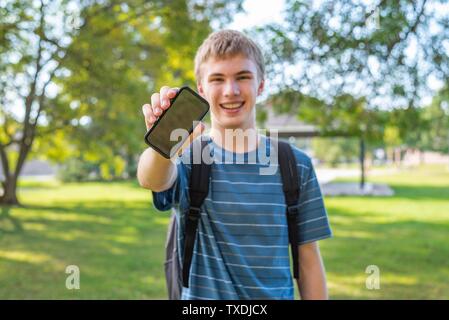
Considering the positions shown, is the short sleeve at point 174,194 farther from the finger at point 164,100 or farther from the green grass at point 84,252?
the green grass at point 84,252

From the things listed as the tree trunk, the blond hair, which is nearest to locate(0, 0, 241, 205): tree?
the tree trunk

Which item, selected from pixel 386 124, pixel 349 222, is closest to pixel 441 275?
pixel 386 124

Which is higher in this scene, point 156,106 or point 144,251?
point 156,106

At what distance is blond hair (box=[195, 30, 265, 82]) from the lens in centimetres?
173

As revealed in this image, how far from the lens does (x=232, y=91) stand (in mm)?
1657

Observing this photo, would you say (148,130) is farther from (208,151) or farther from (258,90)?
(258,90)

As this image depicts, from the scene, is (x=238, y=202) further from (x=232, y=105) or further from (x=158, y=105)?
(x=158, y=105)

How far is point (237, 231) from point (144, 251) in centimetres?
719

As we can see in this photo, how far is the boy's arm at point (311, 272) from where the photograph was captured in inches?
70.8

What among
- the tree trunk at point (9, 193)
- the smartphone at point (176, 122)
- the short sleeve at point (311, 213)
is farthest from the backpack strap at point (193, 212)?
the tree trunk at point (9, 193)

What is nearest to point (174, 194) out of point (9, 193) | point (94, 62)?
point (94, 62)

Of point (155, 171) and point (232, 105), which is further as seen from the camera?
point (232, 105)

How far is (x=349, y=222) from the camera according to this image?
12023mm

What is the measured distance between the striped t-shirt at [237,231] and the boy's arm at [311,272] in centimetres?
12
